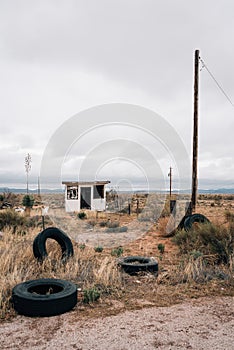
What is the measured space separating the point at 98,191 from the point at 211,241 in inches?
656

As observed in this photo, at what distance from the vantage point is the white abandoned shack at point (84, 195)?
2341 centimetres

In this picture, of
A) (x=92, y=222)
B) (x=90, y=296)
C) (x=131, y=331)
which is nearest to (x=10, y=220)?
(x=92, y=222)

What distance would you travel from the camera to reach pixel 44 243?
727 centimetres

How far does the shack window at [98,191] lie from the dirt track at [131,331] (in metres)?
19.7

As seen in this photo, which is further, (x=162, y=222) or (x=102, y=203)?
(x=102, y=203)

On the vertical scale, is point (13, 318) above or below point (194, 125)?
below

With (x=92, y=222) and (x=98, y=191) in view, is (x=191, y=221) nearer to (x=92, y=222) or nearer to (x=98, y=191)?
(x=92, y=222)

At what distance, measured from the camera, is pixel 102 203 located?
2520cm

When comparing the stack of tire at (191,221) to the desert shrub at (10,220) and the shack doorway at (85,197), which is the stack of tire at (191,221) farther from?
the shack doorway at (85,197)

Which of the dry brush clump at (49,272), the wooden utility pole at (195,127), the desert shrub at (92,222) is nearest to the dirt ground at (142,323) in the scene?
the dry brush clump at (49,272)

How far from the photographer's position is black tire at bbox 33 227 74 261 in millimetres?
7102

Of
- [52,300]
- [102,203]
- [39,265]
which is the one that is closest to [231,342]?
[52,300]

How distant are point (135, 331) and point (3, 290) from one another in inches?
91.2

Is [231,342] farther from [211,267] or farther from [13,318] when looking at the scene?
[211,267]
